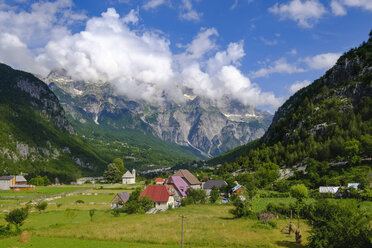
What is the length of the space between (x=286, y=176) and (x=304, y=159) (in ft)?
55.0

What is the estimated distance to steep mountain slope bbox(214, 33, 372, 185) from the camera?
344 feet

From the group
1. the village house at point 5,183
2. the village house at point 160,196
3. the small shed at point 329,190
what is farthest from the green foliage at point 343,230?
the village house at point 5,183

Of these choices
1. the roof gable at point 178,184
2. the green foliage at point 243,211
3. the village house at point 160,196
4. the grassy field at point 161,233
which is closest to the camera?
the grassy field at point 161,233

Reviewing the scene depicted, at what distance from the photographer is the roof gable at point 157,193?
80.2m

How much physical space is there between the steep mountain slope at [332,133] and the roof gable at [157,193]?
55.8 m

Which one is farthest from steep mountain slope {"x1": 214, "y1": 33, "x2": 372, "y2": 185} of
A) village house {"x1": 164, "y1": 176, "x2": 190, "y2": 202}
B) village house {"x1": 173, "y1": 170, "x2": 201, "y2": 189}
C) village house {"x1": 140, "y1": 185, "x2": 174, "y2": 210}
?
village house {"x1": 140, "y1": 185, "x2": 174, "y2": 210}

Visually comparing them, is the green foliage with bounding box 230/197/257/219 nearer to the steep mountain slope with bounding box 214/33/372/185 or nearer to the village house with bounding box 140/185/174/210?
the village house with bounding box 140/185/174/210

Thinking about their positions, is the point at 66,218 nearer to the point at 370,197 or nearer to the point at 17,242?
the point at 17,242

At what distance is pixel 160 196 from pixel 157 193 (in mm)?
1478

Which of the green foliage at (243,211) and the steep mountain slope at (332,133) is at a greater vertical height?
the steep mountain slope at (332,133)

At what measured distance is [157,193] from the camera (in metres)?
81.8

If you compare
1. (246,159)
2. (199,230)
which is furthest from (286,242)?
(246,159)

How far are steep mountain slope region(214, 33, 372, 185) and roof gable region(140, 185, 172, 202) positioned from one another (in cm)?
5577

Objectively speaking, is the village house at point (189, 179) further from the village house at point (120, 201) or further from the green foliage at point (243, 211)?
the green foliage at point (243, 211)
